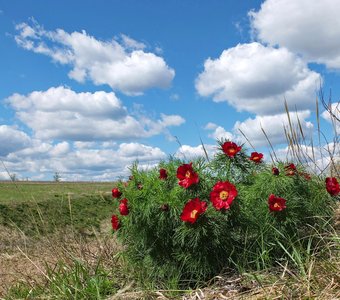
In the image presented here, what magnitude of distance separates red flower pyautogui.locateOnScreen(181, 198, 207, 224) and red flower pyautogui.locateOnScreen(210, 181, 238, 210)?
116mm

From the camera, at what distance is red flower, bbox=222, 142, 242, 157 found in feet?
15.8

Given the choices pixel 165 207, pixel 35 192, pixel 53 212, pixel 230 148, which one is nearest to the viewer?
pixel 165 207

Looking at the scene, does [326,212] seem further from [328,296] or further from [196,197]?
[328,296]

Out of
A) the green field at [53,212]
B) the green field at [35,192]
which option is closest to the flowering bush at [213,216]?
the green field at [35,192]

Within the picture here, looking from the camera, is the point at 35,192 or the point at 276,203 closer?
the point at 276,203

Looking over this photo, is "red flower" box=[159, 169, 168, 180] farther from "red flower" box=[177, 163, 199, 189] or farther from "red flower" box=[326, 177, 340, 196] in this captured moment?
"red flower" box=[326, 177, 340, 196]

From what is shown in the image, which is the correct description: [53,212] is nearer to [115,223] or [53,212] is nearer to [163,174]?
[115,223]

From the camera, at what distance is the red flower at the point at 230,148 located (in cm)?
481

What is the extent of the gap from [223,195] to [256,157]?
1.01 metres

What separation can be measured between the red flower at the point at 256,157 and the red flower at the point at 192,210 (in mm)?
1119

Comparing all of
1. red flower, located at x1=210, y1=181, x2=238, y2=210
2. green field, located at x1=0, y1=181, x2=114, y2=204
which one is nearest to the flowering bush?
red flower, located at x1=210, y1=181, x2=238, y2=210

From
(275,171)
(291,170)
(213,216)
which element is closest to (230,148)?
(275,171)

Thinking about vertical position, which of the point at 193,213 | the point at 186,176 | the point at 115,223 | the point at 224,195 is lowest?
the point at 115,223

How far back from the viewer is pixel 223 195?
4.18m
